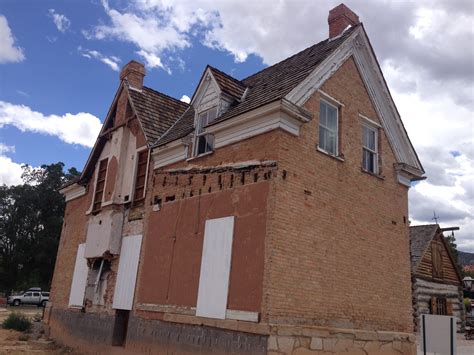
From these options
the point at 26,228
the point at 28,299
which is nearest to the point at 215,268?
the point at 28,299

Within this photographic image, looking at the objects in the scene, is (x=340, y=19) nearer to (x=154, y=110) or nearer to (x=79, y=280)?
(x=154, y=110)

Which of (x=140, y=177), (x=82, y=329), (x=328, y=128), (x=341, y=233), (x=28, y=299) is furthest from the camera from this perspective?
(x=28, y=299)

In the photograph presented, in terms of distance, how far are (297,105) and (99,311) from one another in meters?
10.1

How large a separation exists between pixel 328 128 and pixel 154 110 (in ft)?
24.7

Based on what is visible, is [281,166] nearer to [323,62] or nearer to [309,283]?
[309,283]

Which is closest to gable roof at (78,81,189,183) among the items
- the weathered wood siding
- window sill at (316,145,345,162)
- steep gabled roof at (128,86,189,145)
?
steep gabled roof at (128,86,189,145)

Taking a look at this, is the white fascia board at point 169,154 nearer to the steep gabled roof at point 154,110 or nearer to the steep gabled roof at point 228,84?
A: the steep gabled roof at point 154,110

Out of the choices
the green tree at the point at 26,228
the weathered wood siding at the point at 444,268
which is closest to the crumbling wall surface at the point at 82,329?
the weathered wood siding at the point at 444,268

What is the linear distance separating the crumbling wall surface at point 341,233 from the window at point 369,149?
0.85 ft

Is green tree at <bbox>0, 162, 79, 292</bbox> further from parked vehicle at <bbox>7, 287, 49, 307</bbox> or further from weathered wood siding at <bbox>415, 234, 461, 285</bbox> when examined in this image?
weathered wood siding at <bbox>415, 234, 461, 285</bbox>

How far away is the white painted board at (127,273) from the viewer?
13992 millimetres

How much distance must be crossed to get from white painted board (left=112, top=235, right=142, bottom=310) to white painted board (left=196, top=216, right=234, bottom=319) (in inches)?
144

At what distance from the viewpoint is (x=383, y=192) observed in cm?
1349

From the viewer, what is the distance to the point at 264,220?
10.1 m
